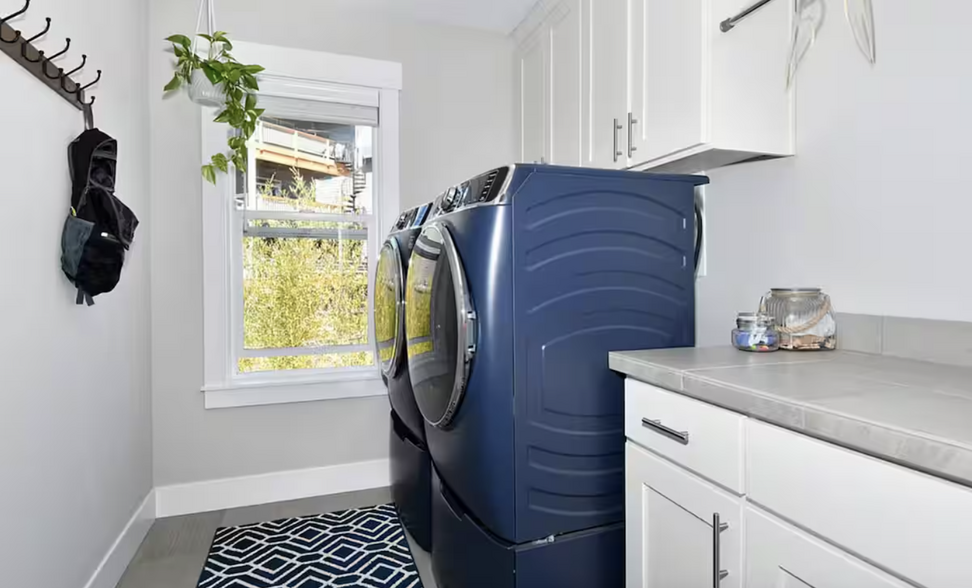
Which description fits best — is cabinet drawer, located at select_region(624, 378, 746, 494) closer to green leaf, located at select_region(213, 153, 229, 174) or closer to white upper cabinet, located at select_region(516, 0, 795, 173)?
white upper cabinet, located at select_region(516, 0, 795, 173)

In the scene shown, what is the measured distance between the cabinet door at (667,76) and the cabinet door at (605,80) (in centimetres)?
6

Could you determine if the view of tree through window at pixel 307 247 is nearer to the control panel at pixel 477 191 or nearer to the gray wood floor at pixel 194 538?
the gray wood floor at pixel 194 538

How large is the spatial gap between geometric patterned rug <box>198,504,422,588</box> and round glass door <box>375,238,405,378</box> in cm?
70

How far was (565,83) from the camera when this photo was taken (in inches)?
85.9

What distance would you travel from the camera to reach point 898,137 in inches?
48.8

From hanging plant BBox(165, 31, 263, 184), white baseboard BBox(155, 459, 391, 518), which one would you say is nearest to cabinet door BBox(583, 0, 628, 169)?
hanging plant BBox(165, 31, 263, 184)

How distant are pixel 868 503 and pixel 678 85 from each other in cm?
117

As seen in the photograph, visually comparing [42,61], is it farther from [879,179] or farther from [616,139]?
[879,179]

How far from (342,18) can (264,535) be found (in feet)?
8.26

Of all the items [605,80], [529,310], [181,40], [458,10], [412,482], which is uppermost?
[458,10]

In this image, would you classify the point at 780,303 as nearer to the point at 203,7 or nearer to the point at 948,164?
the point at 948,164

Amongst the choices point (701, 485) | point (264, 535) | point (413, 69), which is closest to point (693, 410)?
point (701, 485)

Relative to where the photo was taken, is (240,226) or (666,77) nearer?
(666,77)

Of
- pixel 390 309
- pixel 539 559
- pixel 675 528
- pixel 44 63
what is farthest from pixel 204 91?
pixel 675 528
